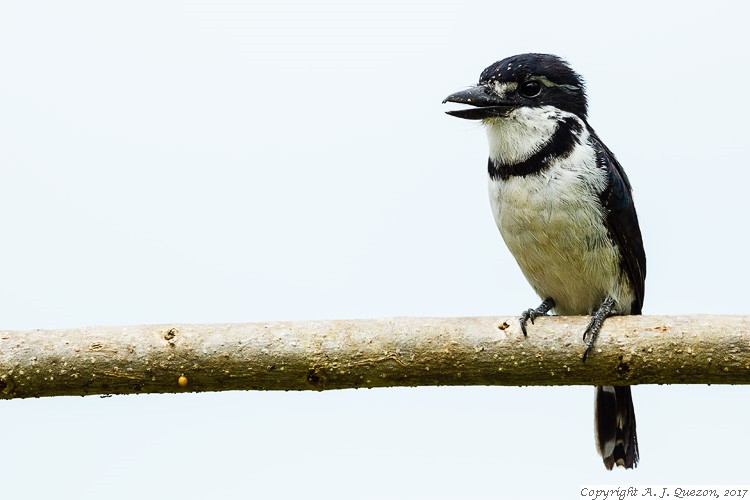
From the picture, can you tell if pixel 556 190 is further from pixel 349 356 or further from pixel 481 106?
pixel 349 356

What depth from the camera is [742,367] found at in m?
2.95

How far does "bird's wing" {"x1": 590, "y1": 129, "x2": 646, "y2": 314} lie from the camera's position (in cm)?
393

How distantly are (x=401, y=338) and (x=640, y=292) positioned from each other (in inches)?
62.9

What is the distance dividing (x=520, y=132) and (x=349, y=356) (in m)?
1.48

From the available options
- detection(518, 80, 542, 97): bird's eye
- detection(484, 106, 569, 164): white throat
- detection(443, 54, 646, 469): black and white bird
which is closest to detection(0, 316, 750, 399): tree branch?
detection(443, 54, 646, 469): black and white bird

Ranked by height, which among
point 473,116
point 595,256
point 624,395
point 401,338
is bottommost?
point 624,395

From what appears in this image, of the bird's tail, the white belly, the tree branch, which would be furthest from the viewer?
the bird's tail

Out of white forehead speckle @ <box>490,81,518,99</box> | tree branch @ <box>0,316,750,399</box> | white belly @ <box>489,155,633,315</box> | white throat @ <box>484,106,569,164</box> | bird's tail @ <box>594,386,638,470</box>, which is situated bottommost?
bird's tail @ <box>594,386,638,470</box>

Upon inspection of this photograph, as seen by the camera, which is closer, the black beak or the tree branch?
the tree branch

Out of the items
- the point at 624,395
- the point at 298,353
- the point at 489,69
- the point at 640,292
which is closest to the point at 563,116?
the point at 489,69

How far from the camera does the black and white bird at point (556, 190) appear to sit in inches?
152

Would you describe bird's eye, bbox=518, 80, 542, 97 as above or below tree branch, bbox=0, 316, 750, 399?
above

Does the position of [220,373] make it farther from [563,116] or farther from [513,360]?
Result: [563,116]

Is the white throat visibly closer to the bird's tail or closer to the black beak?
the black beak
